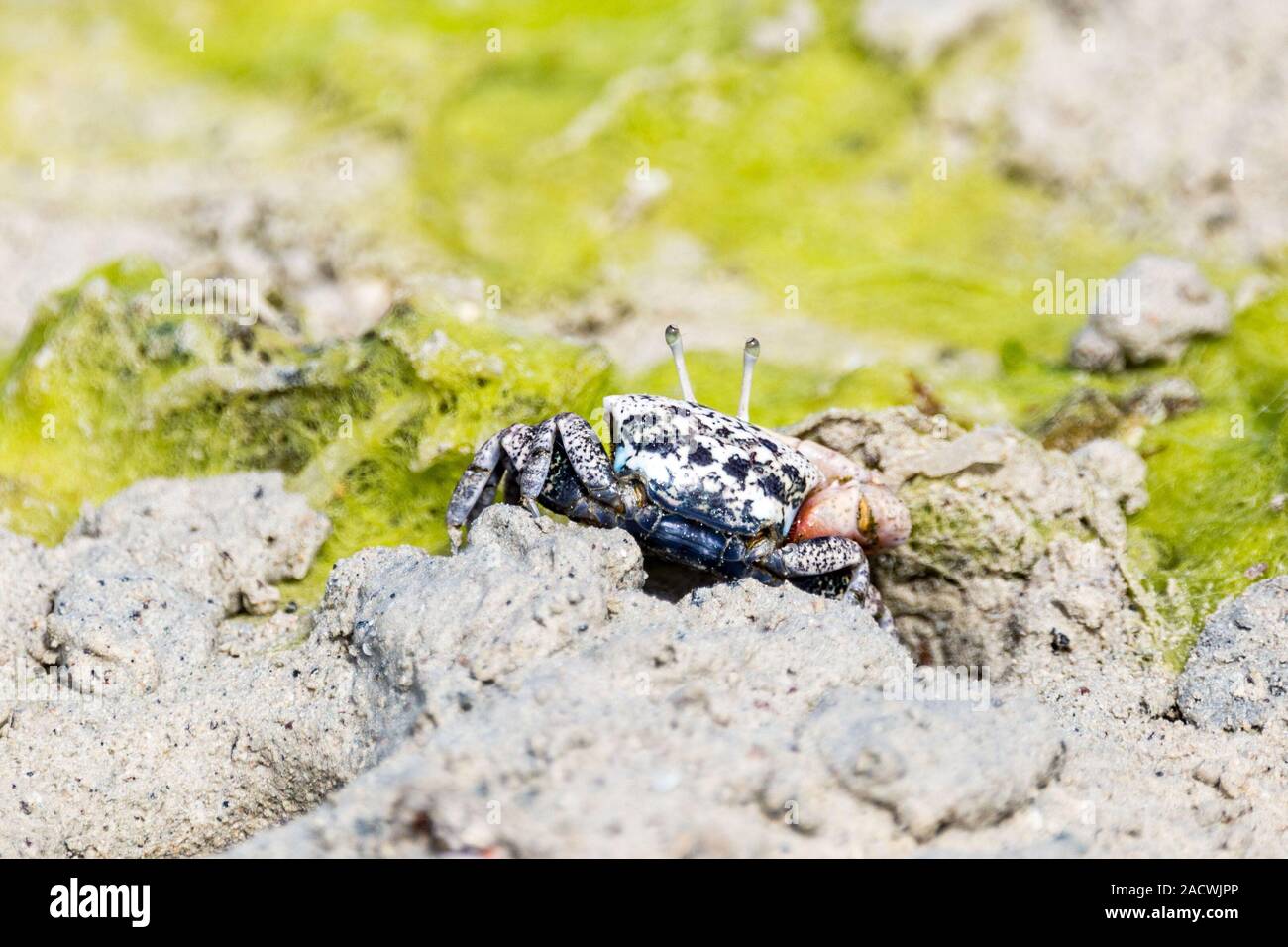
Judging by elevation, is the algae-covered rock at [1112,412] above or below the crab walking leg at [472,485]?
above

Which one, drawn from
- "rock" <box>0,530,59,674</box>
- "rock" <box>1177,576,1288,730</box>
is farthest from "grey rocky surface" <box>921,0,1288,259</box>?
"rock" <box>0,530,59,674</box>

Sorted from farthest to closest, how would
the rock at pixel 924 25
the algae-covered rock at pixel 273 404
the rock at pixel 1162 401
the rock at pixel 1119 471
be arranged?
1. the rock at pixel 924 25
2. the rock at pixel 1162 401
3. the rock at pixel 1119 471
4. the algae-covered rock at pixel 273 404

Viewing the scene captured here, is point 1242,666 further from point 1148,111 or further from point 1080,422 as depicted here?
point 1148,111

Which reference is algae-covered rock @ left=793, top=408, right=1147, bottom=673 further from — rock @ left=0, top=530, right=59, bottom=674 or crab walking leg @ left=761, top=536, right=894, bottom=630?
rock @ left=0, top=530, right=59, bottom=674

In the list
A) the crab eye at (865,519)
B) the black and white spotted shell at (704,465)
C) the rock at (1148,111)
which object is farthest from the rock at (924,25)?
the black and white spotted shell at (704,465)

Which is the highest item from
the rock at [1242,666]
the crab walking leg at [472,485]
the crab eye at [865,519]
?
the crab walking leg at [472,485]

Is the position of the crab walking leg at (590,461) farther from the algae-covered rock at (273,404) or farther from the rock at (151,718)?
the rock at (151,718)
